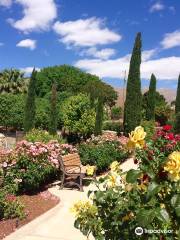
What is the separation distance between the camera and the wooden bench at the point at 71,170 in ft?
35.8

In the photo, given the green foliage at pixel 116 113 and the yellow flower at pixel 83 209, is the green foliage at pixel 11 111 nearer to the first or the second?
the green foliage at pixel 116 113

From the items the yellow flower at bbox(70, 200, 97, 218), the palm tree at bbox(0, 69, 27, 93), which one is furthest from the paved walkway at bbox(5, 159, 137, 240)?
the palm tree at bbox(0, 69, 27, 93)

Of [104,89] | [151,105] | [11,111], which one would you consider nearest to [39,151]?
[11,111]

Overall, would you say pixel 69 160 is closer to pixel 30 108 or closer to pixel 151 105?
pixel 30 108

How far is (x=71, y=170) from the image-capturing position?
11477 mm

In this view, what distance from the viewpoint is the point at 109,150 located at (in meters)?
14.9

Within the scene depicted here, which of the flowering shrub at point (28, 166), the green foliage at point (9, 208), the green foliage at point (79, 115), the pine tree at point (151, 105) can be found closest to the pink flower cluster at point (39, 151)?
the flowering shrub at point (28, 166)

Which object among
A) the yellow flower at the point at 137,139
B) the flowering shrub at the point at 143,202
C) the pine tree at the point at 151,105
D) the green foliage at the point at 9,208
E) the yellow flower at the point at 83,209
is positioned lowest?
the green foliage at the point at 9,208

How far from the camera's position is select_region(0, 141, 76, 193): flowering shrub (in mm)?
9898

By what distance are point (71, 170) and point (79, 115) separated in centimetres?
1183

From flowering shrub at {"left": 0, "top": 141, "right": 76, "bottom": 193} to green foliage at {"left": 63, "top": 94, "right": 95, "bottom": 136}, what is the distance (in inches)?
450

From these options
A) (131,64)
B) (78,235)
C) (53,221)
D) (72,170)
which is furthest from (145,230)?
(131,64)

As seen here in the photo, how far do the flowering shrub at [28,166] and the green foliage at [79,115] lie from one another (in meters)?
11.4

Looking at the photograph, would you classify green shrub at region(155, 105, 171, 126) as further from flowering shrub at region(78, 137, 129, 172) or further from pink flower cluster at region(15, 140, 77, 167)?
pink flower cluster at region(15, 140, 77, 167)
